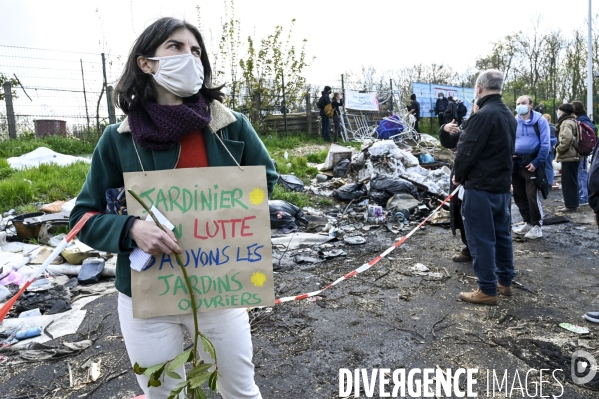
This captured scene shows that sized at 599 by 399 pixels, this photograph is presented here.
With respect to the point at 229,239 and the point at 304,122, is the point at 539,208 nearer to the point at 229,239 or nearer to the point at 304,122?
the point at 229,239

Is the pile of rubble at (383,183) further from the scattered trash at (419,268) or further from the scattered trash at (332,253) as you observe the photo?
the scattered trash at (419,268)

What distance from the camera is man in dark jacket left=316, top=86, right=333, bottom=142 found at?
1623 centimetres

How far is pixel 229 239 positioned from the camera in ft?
5.16

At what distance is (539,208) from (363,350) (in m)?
4.52

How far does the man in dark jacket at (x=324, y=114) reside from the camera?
53.3 feet

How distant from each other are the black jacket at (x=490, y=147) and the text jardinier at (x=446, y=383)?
169 centimetres

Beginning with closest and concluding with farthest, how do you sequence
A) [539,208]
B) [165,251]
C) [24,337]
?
[165,251]
[24,337]
[539,208]

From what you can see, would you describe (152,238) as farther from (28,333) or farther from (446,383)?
(28,333)

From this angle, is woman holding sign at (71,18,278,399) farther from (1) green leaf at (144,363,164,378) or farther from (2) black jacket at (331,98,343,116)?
(2) black jacket at (331,98,343,116)

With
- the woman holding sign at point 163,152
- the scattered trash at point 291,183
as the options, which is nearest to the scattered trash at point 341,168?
the scattered trash at point 291,183

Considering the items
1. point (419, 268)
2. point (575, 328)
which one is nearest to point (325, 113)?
point (419, 268)

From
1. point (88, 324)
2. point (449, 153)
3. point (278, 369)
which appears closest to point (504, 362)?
point (278, 369)

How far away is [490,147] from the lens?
3.96 meters

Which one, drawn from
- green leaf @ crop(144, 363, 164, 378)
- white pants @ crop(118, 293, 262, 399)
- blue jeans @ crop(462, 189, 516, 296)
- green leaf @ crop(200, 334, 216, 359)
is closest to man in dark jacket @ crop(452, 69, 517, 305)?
blue jeans @ crop(462, 189, 516, 296)
